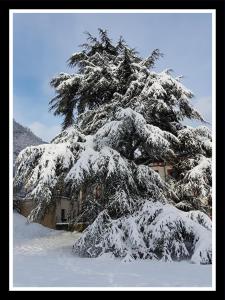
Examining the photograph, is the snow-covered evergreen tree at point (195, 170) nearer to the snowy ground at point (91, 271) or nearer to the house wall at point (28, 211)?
the snowy ground at point (91, 271)

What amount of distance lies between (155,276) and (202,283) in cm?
74

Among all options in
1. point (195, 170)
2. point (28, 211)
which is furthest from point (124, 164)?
point (28, 211)

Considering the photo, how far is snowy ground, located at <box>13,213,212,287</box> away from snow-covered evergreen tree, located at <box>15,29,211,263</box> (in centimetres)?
47

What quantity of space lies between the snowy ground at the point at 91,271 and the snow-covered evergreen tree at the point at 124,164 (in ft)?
1.53

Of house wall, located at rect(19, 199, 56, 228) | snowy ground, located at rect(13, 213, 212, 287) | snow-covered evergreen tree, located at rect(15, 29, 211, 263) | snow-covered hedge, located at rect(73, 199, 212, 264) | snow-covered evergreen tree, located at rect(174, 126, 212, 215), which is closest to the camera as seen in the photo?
snowy ground, located at rect(13, 213, 212, 287)

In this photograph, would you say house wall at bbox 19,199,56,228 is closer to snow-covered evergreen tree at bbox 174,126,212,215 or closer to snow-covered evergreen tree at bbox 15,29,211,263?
snow-covered evergreen tree at bbox 15,29,211,263

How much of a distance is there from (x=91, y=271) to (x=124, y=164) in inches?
94.9

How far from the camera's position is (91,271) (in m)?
5.85

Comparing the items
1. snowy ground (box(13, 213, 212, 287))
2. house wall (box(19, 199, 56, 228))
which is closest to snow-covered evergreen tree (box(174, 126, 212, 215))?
snowy ground (box(13, 213, 212, 287))

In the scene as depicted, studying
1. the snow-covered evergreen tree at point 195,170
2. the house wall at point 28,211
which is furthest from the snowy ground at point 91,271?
the house wall at point 28,211

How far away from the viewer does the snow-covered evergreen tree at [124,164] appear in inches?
283

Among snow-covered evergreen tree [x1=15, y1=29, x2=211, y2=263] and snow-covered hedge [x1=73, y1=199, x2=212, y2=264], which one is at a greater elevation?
snow-covered evergreen tree [x1=15, y1=29, x2=211, y2=263]

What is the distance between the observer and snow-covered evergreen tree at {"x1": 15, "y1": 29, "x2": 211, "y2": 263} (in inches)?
283
